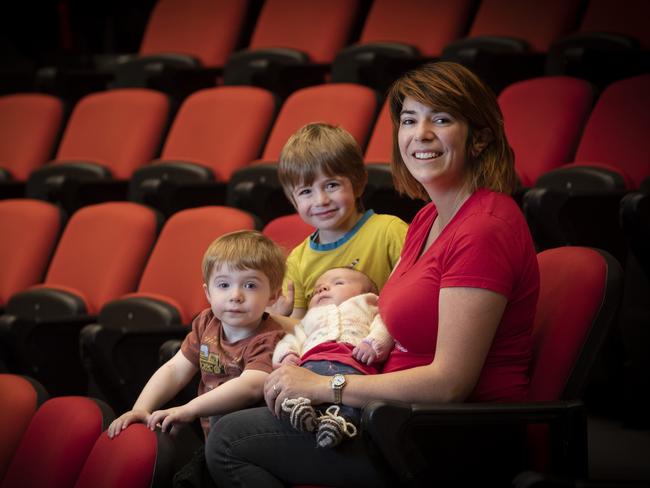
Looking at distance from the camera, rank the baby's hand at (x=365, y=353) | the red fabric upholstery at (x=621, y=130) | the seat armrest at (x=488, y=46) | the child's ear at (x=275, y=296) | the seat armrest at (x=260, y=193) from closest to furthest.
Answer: the baby's hand at (x=365, y=353) < the child's ear at (x=275, y=296) < the red fabric upholstery at (x=621, y=130) < the seat armrest at (x=260, y=193) < the seat armrest at (x=488, y=46)

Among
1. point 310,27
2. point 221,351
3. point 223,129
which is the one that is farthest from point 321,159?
point 310,27

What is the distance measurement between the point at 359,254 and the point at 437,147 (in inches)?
7.7

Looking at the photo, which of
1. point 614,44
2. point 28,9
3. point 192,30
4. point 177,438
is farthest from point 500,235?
point 28,9

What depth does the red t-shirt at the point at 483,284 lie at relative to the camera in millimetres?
682

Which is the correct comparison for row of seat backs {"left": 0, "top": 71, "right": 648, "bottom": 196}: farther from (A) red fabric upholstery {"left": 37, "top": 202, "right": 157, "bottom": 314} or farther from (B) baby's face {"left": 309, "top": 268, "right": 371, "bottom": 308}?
(B) baby's face {"left": 309, "top": 268, "right": 371, "bottom": 308}

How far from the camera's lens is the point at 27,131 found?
1.78 m

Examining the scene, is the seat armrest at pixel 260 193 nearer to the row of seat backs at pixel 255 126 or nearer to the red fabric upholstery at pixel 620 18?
the row of seat backs at pixel 255 126

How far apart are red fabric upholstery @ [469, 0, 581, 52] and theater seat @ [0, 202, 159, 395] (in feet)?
1.99

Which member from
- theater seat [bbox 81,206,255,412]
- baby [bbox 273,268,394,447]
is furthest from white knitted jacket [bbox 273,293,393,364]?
theater seat [bbox 81,206,255,412]

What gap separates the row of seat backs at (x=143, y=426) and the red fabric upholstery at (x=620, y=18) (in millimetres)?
684

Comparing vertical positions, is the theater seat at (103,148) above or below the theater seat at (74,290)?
above

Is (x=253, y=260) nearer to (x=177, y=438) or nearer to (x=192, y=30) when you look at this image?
(x=177, y=438)

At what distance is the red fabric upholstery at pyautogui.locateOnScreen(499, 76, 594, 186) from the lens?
123 centimetres

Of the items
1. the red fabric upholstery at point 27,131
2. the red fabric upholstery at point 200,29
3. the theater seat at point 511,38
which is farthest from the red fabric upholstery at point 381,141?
the red fabric upholstery at point 27,131
